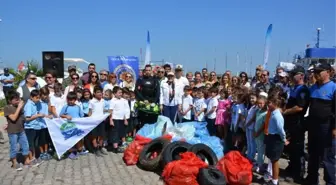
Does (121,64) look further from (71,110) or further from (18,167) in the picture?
Answer: (18,167)

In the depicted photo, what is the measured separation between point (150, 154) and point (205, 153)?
1.23 metres

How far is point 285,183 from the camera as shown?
19.2ft

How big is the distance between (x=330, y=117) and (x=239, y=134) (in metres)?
2.29

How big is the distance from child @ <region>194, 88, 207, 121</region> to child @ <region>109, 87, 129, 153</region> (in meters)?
1.85

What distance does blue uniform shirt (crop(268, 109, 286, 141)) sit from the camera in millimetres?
5438

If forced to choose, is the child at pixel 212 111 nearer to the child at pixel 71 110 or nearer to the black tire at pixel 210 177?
the black tire at pixel 210 177

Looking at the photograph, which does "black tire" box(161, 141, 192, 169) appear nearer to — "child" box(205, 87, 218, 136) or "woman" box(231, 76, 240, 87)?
"child" box(205, 87, 218, 136)

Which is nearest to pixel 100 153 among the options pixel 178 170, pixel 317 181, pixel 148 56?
pixel 178 170

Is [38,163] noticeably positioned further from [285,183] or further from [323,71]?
[323,71]

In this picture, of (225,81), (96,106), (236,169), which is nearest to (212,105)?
(225,81)

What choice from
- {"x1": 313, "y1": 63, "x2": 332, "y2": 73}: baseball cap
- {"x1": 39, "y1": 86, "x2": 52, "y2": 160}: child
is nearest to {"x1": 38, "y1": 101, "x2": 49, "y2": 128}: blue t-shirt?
{"x1": 39, "y1": 86, "x2": 52, "y2": 160}: child

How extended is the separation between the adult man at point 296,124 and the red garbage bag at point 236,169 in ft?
3.37

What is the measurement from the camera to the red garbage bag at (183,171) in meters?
5.27

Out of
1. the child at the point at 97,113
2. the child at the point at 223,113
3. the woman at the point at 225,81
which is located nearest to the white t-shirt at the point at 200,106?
the child at the point at 223,113
